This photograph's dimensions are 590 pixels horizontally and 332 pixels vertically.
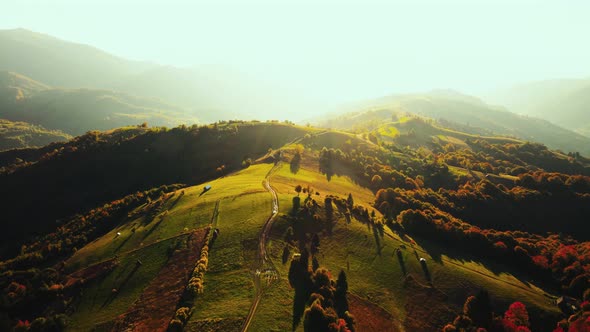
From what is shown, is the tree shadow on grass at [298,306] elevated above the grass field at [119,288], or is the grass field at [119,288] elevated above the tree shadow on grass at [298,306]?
the tree shadow on grass at [298,306]

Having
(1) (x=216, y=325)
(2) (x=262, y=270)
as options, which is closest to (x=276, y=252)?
(2) (x=262, y=270)

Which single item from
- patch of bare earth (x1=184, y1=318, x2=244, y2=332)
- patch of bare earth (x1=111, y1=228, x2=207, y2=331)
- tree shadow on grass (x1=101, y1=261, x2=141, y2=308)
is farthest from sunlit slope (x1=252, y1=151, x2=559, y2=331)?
tree shadow on grass (x1=101, y1=261, x2=141, y2=308)

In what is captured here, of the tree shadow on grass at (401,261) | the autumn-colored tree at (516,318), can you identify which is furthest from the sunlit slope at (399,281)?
A: the autumn-colored tree at (516,318)

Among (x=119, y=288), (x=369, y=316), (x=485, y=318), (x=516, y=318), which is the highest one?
(x=516, y=318)

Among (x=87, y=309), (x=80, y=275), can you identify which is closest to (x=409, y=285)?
(x=87, y=309)

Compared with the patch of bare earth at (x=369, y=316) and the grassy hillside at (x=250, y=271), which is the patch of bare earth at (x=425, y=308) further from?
the patch of bare earth at (x=369, y=316)

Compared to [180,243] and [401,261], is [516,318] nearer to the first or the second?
[401,261]

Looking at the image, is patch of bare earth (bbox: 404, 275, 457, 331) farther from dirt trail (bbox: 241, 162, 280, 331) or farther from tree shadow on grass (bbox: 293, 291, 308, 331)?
dirt trail (bbox: 241, 162, 280, 331)
